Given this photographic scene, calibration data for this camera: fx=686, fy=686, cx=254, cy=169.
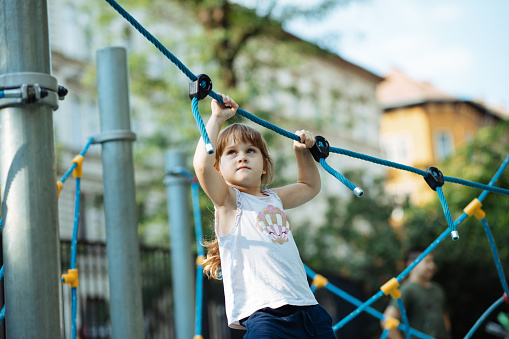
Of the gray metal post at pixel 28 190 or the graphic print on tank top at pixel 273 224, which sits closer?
the gray metal post at pixel 28 190

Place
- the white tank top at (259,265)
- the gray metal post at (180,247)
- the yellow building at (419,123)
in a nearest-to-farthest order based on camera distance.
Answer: the white tank top at (259,265) < the gray metal post at (180,247) < the yellow building at (419,123)

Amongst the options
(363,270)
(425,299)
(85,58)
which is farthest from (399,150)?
(425,299)

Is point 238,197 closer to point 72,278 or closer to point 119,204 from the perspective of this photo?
point 119,204

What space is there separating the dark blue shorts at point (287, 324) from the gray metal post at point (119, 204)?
978mm

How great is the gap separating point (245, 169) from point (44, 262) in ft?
2.69

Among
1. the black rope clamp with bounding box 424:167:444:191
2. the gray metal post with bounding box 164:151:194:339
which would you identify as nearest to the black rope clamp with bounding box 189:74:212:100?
the black rope clamp with bounding box 424:167:444:191

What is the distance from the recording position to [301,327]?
2418 mm

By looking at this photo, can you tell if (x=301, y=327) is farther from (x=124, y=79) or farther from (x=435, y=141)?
(x=435, y=141)

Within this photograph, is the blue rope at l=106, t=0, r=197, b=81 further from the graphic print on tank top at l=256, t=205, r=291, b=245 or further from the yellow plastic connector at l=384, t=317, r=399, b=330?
the yellow plastic connector at l=384, t=317, r=399, b=330

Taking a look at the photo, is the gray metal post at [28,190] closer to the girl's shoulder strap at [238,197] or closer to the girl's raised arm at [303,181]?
the girl's shoulder strap at [238,197]

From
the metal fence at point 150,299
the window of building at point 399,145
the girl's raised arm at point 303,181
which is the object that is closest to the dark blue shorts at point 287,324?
the girl's raised arm at point 303,181

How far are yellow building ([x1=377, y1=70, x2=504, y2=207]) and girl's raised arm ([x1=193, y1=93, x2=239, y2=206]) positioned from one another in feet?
106

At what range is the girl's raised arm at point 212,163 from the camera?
2381 millimetres

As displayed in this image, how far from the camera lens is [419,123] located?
1377 inches
